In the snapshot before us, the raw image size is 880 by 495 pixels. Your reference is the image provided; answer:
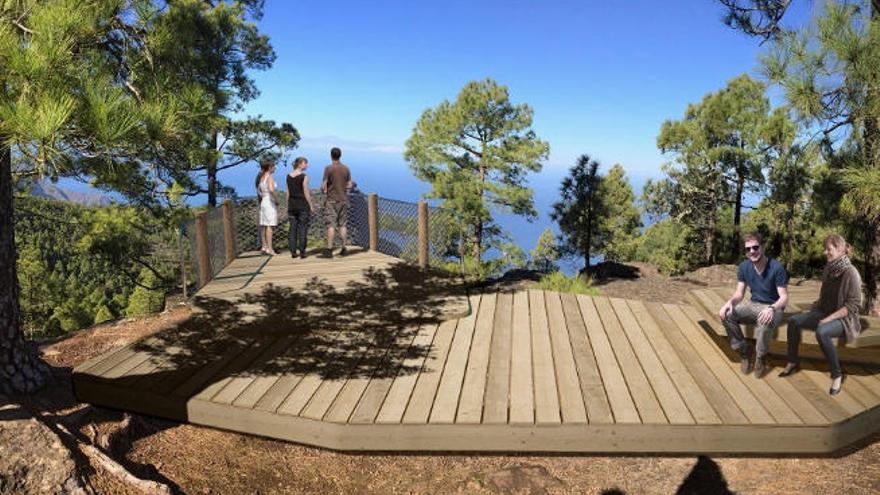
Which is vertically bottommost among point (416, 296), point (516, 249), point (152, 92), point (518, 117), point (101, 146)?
point (516, 249)

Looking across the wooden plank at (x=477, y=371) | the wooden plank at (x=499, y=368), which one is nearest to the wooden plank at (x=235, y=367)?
the wooden plank at (x=477, y=371)

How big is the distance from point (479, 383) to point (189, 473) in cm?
269

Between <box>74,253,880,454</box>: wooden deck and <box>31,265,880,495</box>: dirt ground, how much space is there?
0.20 metres

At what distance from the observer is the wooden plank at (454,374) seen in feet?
15.8

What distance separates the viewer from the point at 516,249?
104 feet

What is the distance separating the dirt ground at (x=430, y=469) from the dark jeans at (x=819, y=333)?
83 cm

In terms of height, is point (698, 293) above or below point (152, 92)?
below

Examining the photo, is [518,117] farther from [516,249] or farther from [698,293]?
[698,293]

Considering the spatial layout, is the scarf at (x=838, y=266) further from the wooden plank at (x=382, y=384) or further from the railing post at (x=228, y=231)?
the railing post at (x=228, y=231)

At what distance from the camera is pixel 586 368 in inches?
227

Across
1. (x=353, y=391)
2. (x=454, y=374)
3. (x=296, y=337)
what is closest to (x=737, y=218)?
(x=454, y=374)

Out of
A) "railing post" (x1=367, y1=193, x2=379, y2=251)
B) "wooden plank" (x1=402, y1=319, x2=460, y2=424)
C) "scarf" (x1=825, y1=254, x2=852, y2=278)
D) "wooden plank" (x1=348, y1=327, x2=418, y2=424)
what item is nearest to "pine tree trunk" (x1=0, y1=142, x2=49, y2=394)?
"wooden plank" (x1=348, y1=327, x2=418, y2=424)

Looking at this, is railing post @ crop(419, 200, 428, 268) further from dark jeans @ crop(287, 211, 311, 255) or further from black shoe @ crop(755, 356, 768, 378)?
black shoe @ crop(755, 356, 768, 378)

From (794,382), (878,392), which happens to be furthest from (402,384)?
(878,392)
